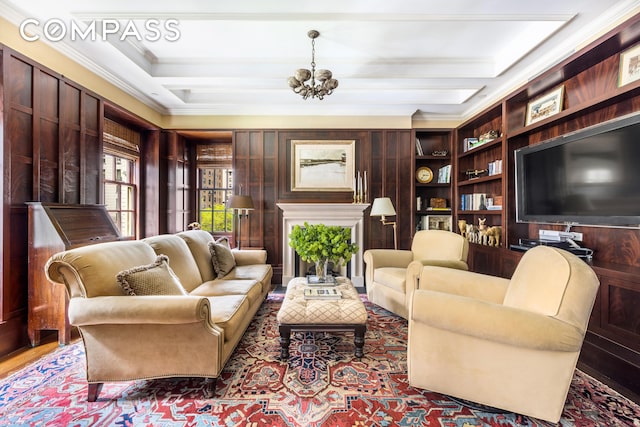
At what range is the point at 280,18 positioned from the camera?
7.34ft

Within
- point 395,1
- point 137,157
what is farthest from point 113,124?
point 395,1

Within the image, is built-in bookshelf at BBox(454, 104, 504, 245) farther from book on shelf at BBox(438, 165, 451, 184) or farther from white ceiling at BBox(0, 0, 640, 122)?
white ceiling at BBox(0, 0, 640, 122)

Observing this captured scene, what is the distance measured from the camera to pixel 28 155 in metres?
2.33

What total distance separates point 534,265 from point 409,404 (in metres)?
1.09

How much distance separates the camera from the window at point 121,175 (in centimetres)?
357

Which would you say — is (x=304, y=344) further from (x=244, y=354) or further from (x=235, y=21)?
(x=235, y=21)

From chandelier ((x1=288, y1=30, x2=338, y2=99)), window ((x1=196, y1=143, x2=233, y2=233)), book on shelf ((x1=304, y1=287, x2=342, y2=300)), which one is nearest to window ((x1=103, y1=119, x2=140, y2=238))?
window ((x1=196, y1=143, x2=233, y2=233))

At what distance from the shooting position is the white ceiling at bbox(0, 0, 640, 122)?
2154 mm

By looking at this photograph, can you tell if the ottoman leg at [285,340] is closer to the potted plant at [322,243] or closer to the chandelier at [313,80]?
the potted plant at [322,243]

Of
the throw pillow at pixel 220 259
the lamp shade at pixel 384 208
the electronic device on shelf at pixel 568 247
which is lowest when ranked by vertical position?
the throw pillow at pixel 220 259

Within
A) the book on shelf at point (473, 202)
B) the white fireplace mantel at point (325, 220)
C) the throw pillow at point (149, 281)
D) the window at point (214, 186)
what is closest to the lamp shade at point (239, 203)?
the white fireplace mantel at point (325, 220)

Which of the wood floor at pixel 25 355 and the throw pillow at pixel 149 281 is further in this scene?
the wood floor at pixel 25 355

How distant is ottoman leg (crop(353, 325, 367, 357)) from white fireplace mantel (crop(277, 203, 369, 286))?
2.18 m

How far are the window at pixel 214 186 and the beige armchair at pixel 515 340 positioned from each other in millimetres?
4024
